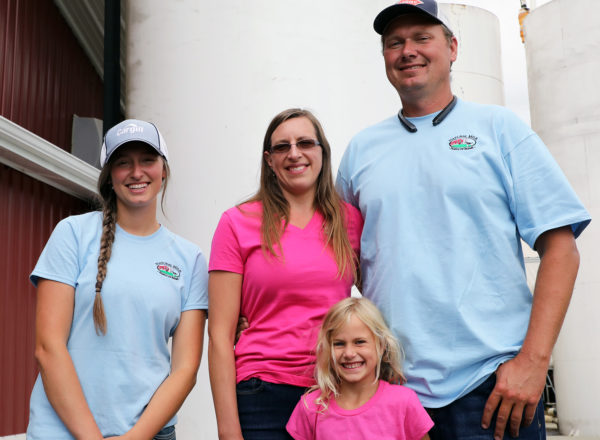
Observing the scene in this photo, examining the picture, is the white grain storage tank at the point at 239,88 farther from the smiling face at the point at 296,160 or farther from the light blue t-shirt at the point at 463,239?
the light blue t-shirt at the point at 463,239

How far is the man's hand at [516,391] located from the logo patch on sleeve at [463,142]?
72cm

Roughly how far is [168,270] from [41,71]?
17.3 ft

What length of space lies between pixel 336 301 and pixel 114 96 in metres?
5.34

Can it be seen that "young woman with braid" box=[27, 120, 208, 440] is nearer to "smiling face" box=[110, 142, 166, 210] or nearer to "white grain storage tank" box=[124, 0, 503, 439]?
"smiling face" box=[110, 142, 166, 210]

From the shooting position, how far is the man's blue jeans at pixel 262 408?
2.54 metres

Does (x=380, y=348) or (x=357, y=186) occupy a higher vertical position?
(x=357, y=186)

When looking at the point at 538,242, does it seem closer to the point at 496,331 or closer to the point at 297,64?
the point at 496,331

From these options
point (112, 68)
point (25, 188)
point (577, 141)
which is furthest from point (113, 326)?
point (577, 141)

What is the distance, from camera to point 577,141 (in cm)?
1430

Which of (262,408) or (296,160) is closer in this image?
(262,408)

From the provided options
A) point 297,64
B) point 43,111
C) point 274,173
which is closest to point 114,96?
point 43,111

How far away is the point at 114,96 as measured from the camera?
7352 millimetres

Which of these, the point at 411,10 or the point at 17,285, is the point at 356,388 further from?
the point at 17,285

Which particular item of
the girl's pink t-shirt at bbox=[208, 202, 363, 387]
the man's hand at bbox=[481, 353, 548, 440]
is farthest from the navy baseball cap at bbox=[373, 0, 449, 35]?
the man's hand at bbox=[481, 353, 548, 440]
